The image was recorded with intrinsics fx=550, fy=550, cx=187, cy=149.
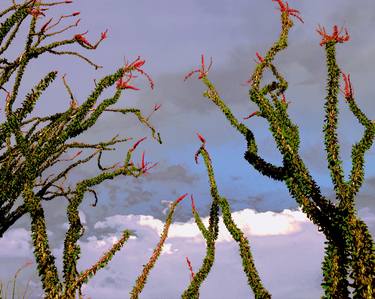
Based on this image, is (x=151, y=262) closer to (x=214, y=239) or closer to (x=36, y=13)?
(x=214, y=239)

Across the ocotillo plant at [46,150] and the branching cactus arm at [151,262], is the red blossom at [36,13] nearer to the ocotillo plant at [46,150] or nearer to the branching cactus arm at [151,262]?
the ocotillo plant at [46,150]

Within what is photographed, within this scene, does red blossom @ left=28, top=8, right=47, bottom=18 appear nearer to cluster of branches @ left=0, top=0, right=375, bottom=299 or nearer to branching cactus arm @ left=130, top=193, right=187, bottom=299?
cluster of branches @ left=0, top=0, right=375, bottom=299

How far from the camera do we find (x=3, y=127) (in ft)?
31.3

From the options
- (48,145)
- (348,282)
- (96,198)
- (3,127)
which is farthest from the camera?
(96,198)

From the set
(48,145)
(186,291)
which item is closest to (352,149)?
(186,291)

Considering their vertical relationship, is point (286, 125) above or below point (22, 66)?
below

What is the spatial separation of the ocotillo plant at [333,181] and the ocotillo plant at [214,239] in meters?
0.64

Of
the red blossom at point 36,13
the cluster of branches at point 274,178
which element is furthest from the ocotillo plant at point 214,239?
the red blossom at point 36,13

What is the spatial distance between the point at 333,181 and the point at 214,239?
1943 millimetres

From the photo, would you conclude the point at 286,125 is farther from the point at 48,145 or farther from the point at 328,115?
the point at 48,145

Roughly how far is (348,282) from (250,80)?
9.20 feet

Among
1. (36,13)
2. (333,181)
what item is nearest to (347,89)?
(333,181)

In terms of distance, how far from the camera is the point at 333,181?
19.7ft

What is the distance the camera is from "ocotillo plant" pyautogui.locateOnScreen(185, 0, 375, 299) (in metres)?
5.66
